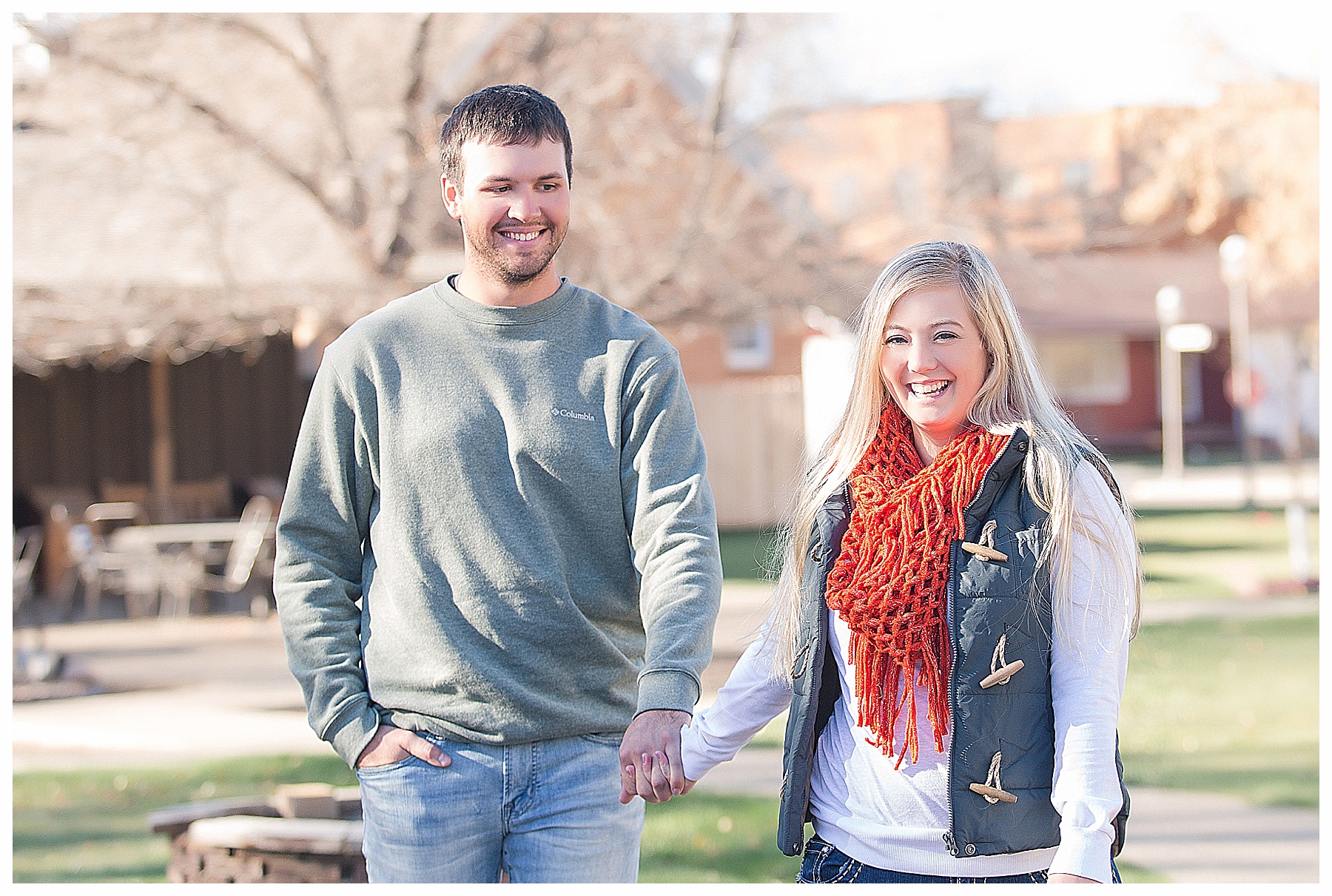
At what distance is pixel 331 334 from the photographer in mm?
13008

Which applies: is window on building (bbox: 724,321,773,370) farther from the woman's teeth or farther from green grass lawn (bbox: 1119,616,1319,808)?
the woman's teeth

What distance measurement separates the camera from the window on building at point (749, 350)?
77.2 ft

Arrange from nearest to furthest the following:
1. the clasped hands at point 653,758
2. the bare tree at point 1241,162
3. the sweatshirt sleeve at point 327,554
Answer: the clasped hands at point 653,758, the sweatshirt sleeve at point 327,554, the bare tree at point 1241,162

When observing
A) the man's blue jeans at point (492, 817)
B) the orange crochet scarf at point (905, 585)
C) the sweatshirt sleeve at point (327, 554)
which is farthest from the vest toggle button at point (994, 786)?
the sweatshirt sleeve at point (327, 554)

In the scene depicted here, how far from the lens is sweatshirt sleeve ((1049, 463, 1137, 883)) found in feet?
7.27

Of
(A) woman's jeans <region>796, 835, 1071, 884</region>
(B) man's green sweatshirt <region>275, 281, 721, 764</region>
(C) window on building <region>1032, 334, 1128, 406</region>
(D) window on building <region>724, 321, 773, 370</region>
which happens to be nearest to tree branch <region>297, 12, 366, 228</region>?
(B) man's green sweatshirt <region>275, 281, 721, 764</region>

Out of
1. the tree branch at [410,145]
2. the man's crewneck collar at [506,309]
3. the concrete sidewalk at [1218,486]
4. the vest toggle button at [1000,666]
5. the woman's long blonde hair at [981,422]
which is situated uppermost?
the tree branch at [410,145]

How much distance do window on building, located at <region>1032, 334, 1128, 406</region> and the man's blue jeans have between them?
38183 mm

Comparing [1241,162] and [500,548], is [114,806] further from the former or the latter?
[1241,162]

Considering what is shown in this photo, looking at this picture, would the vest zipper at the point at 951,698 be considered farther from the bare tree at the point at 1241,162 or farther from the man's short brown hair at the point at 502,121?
the bare tree at the point at 1241,162

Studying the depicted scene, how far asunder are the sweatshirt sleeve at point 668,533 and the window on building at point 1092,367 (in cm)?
3803

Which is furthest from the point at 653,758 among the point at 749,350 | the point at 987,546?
the point at 749,350

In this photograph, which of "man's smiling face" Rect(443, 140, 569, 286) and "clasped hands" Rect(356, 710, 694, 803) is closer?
"clasped hands" Rect(356, 710, 694, 803)

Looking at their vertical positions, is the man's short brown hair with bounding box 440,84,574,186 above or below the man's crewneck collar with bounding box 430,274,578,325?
above
